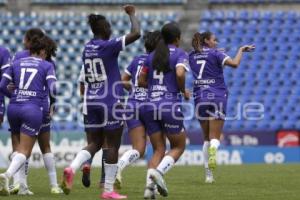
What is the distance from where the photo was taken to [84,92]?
11203mm

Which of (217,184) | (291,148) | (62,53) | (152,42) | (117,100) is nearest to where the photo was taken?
(117,100)

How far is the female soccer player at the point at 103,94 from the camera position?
420 inches

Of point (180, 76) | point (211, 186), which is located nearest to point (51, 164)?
point (180, 76)

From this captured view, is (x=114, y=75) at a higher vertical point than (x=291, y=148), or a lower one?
higher

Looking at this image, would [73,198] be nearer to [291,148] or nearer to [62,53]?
[291,148]

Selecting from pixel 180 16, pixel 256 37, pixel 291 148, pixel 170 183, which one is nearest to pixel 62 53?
pixel 180 16

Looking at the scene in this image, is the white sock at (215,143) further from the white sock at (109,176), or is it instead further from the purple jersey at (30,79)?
the purple jersey at (30,79)

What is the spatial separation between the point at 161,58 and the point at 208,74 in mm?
4263

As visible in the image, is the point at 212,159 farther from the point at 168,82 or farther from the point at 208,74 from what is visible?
the point at 168,82

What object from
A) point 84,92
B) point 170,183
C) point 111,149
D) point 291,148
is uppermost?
point 84,92

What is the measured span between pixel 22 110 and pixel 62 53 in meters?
19.1

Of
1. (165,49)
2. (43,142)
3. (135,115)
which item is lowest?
(43,142)

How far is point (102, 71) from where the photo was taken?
10797 millimetres

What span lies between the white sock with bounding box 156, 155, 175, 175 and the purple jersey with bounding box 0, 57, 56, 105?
185 centimetres
